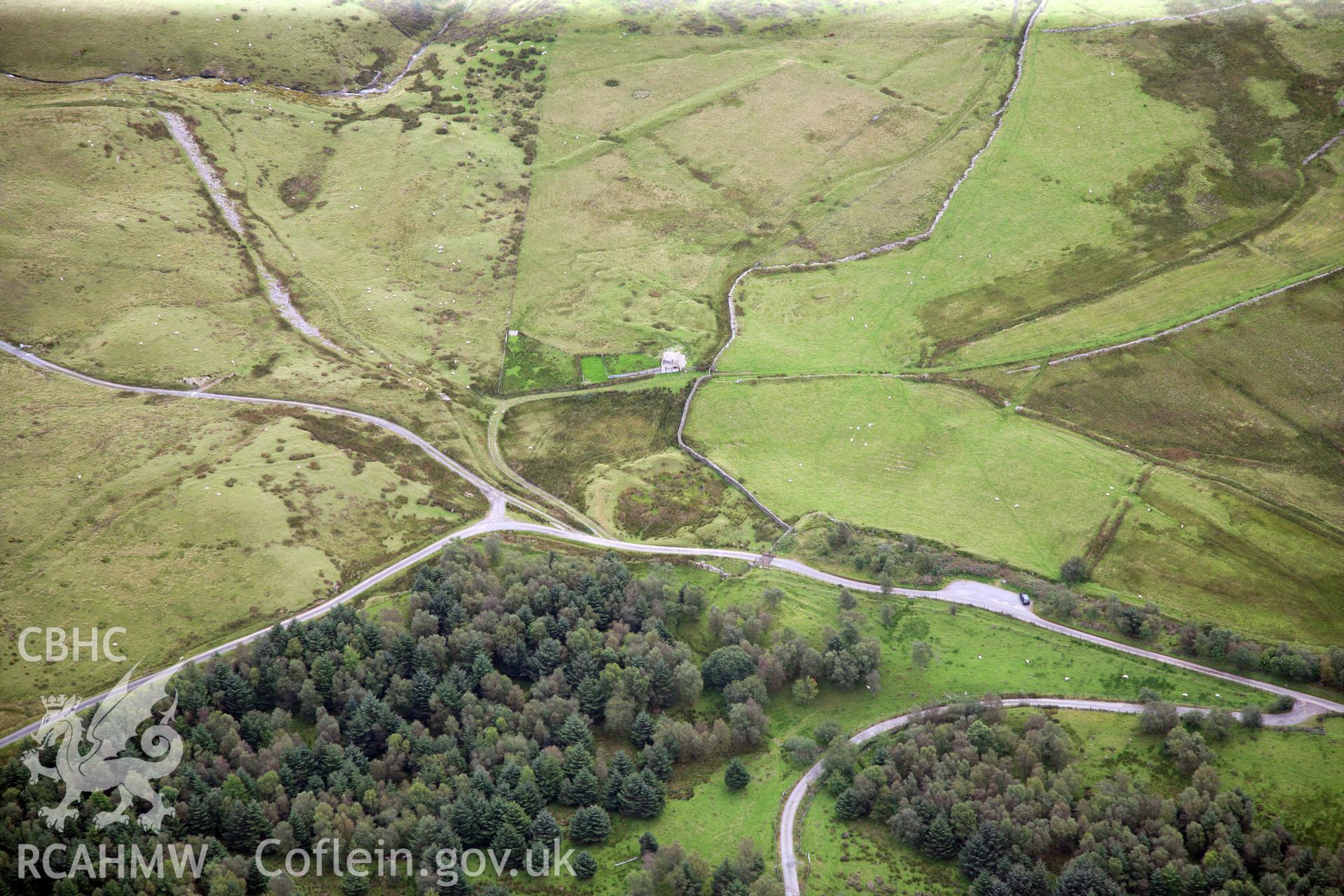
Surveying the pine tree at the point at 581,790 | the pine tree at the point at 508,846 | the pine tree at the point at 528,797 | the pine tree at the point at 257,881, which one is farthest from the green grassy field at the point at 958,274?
the pine tree at the point at 257,881

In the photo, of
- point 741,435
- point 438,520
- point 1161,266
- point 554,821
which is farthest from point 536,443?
point 1161,266

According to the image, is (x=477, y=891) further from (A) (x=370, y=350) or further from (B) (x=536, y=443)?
(A) (x=370, y=350)

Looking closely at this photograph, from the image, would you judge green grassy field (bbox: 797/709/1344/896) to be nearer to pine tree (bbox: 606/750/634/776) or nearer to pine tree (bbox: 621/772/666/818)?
pine tree (bbox: 621/772/666/818)

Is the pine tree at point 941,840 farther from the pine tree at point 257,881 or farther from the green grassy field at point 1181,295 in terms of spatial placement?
the green grassy field at point 1181,295

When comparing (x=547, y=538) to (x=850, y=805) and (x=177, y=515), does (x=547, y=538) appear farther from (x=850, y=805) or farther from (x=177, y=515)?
(x=850, y=805)

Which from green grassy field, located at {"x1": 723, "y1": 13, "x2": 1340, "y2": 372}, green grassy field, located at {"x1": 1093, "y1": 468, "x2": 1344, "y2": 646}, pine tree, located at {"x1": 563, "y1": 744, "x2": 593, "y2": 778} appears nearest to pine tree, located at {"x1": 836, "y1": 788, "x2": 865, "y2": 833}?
pine tree, located at {"x1": 563, "y1": 744, "x2": 593, "y2": 778}

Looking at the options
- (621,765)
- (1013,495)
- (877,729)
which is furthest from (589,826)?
(1013,495)
